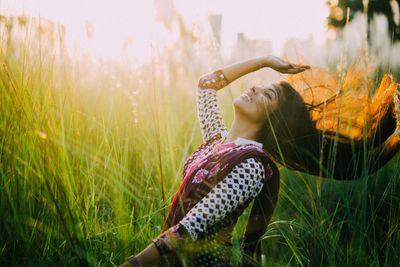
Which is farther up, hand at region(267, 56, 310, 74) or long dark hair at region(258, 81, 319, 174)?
hand at region(267, 56, 310, 74)

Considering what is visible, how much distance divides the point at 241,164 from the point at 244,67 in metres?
0.76

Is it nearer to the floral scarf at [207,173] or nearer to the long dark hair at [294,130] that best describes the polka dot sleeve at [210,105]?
the long dark hair at [294,130]

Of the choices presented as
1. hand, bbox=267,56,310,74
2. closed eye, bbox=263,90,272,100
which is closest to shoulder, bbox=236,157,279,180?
closed eye, bbox=263,90,272,100

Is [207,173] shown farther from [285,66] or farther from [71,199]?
[285,66]

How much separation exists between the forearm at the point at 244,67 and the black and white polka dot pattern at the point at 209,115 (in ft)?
0.35

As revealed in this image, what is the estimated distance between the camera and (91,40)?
2.99 meters

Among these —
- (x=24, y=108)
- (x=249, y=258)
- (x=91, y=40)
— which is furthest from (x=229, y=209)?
(x=91, y=40)

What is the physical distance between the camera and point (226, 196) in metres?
1.80

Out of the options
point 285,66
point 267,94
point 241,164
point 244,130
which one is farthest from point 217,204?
point 285,66

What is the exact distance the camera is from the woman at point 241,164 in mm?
1762

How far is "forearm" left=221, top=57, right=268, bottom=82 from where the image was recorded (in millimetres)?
2479

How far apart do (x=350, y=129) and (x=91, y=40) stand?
4.79ft

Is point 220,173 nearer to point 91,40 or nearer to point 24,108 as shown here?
point 24,108

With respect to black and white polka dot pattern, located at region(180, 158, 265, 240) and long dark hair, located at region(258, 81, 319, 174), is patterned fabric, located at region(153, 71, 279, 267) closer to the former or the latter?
black and white polka dot pattern, located at region(180, 158, 265, 240)
